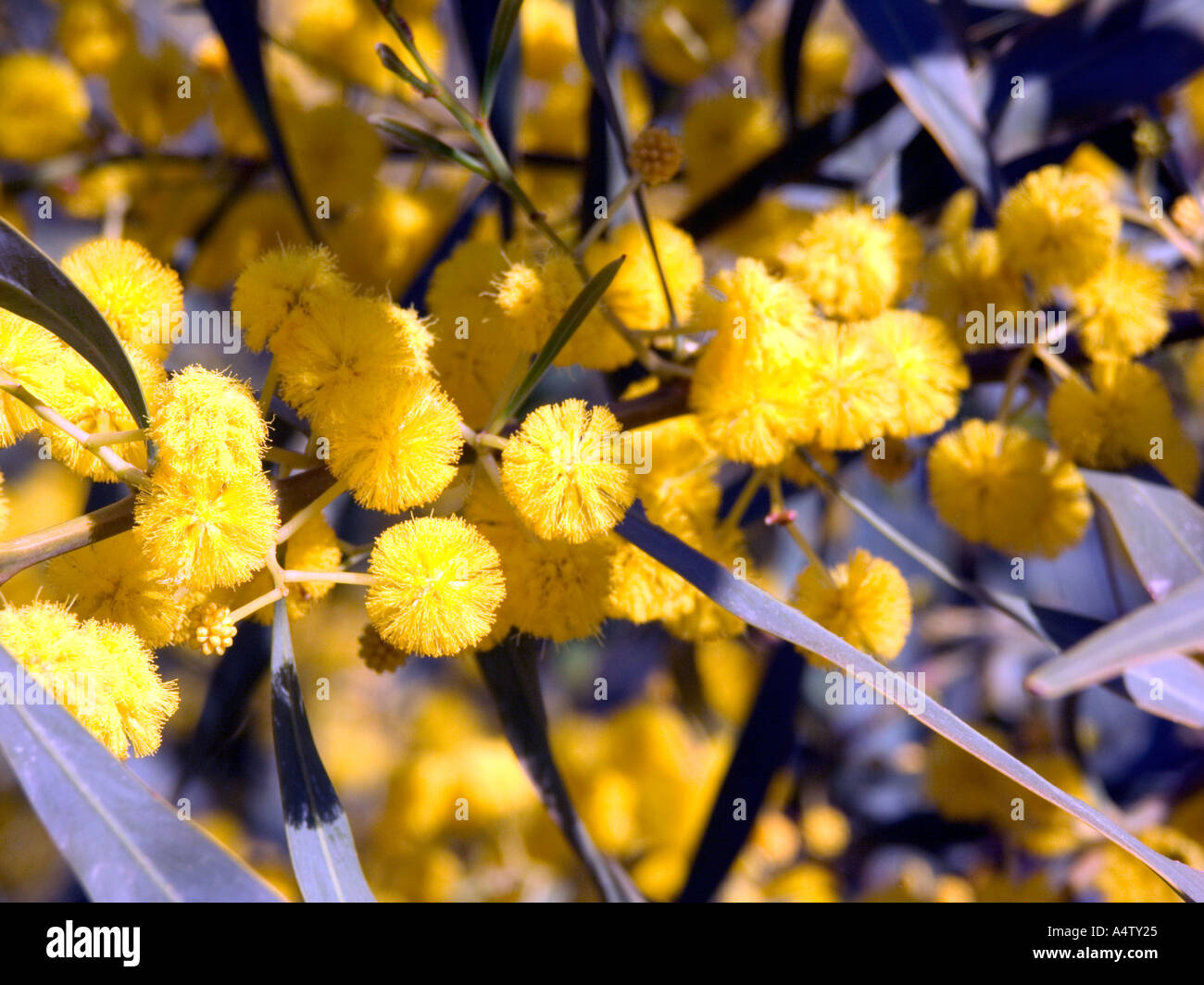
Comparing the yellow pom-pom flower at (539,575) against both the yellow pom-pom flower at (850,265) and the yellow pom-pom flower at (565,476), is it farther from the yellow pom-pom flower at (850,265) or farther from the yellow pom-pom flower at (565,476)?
the yellow pom-pom flower at (850,265)

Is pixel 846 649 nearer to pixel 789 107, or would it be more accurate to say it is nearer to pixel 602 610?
pixel 602 610

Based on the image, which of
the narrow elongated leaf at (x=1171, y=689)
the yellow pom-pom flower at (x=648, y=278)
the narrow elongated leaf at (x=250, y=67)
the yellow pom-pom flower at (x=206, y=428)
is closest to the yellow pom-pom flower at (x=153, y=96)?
the narrow elongated leaf at (x=250, y=67)

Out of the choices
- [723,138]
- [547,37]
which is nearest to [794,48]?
[723,138]

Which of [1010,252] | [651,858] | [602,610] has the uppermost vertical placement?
[1010,252]

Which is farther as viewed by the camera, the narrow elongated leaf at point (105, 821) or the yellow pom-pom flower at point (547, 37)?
the yellow pom-pom flower at point (547, 37)

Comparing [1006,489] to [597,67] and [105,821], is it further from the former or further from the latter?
[105,821]
